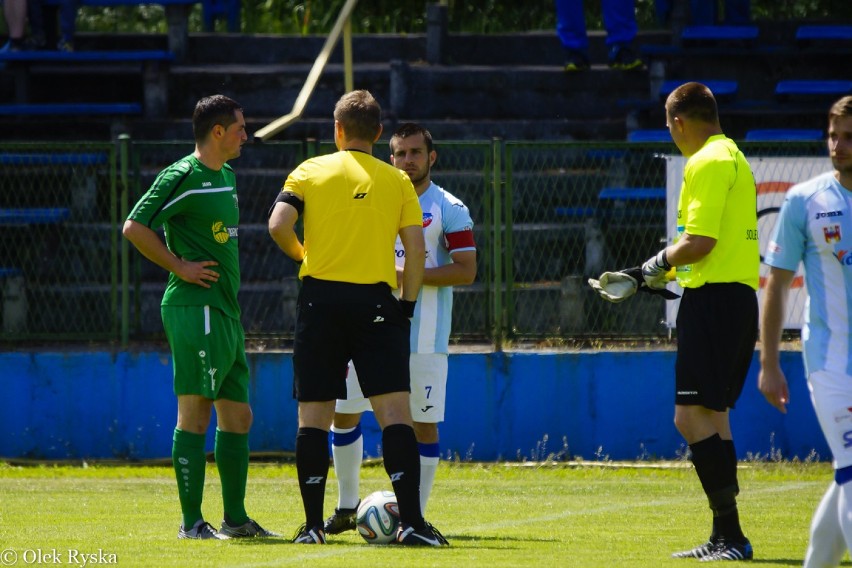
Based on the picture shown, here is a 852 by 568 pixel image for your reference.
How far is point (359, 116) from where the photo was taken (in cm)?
707

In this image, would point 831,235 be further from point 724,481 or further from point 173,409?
point 173,409

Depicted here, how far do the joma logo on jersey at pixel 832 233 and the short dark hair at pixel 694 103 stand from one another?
5.03 feet

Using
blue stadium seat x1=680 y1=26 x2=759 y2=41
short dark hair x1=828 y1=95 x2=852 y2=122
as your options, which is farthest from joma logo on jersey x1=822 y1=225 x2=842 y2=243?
blue stadium seat x1=680 y1=26 x2=759 y2=41

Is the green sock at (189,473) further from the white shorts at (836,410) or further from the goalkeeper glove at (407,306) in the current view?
the white shorts at (836,410)

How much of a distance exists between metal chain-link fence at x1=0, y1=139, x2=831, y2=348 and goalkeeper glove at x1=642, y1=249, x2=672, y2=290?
4416 mm

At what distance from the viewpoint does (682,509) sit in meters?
9.20

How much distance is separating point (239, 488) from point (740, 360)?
2.66 m

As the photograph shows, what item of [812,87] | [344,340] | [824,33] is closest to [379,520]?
[344,340]

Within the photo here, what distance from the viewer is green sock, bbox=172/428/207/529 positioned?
738cm

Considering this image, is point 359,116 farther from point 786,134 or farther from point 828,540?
point 786,134

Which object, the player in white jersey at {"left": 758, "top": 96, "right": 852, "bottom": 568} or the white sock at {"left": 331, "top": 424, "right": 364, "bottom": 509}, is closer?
the player in white jersey at {"left": 758, "top": 96, "right": 852, "bottom": 568}

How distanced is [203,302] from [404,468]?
1.43m

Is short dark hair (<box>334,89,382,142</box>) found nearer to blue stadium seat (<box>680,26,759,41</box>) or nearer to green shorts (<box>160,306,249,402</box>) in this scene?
green shorts (<box>160,306,249,402</box>)

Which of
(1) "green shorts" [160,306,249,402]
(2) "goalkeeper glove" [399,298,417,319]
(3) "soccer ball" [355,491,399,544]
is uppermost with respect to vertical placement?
(2) "goalkeeper glove" [399,298,417,319]
